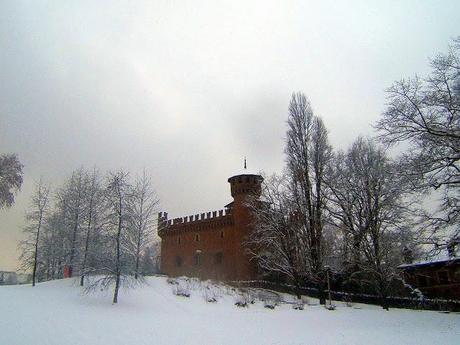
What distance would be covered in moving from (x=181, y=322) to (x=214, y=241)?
23.6m

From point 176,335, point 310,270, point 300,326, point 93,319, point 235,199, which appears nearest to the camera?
point 176,335

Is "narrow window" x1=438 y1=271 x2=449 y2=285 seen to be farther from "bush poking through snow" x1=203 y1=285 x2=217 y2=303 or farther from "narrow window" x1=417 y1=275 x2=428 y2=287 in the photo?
"bush poking through snow" x1=203 y1=285 x2=217 y2=303

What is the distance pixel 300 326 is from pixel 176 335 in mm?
5879

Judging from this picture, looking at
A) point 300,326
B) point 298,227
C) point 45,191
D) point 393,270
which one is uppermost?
point 45,191

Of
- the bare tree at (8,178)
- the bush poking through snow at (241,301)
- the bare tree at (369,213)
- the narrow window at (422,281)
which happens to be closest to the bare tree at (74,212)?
the bare tree at (8,178)

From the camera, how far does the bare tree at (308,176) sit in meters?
Result: 25.1

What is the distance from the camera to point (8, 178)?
24.9 meters

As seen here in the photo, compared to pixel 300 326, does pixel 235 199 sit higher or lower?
higher

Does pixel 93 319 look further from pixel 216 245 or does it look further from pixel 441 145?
pixel 216 245

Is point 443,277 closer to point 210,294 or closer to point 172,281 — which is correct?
point 210,294

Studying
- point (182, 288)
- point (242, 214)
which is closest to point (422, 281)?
point (242, 214)

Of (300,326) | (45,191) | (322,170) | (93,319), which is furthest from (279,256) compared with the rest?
(45,191)

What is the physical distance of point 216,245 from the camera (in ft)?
127

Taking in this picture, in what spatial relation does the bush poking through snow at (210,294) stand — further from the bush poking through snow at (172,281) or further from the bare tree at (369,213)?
the bare tree at (369,213)
